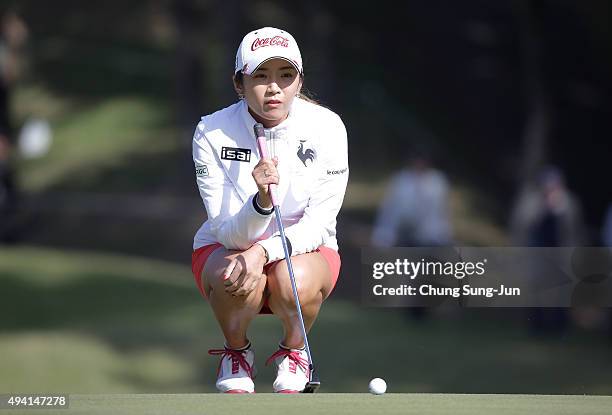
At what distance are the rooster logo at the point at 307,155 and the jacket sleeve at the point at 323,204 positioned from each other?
0.11 ft

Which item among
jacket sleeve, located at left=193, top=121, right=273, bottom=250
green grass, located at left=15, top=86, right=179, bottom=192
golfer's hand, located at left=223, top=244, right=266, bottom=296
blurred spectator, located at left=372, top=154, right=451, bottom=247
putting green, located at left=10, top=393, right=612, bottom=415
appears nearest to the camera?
putting green, located at left=10, top=393, right=612, bottom=415

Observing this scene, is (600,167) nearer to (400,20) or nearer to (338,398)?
(400,20)

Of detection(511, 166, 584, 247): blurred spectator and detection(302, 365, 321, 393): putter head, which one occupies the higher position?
detection(511, 166, 584, 247): blurred spectator

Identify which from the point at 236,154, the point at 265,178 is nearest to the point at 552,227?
the point at 236,154

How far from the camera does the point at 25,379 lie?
14797 mm

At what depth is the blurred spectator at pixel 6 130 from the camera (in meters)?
18.5

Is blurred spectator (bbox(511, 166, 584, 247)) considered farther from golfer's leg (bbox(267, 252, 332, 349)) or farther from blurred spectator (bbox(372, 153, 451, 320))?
golfer's leg (bbox(267, 252, 332, 349))

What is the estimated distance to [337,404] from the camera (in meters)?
5.53

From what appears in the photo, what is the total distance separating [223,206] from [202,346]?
9925mm

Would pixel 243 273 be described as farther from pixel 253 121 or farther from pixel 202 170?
pixel 253 121

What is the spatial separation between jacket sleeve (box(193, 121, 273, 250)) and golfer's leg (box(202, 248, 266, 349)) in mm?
69

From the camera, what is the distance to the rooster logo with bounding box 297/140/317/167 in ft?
20.0

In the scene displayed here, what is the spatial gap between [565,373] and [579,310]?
59 cm

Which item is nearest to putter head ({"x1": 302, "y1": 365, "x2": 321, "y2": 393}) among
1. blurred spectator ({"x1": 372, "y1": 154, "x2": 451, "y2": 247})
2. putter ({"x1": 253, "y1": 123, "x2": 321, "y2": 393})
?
putter ({"x1": 253, "y1": 123, "x2": 321, "y2": 393})
